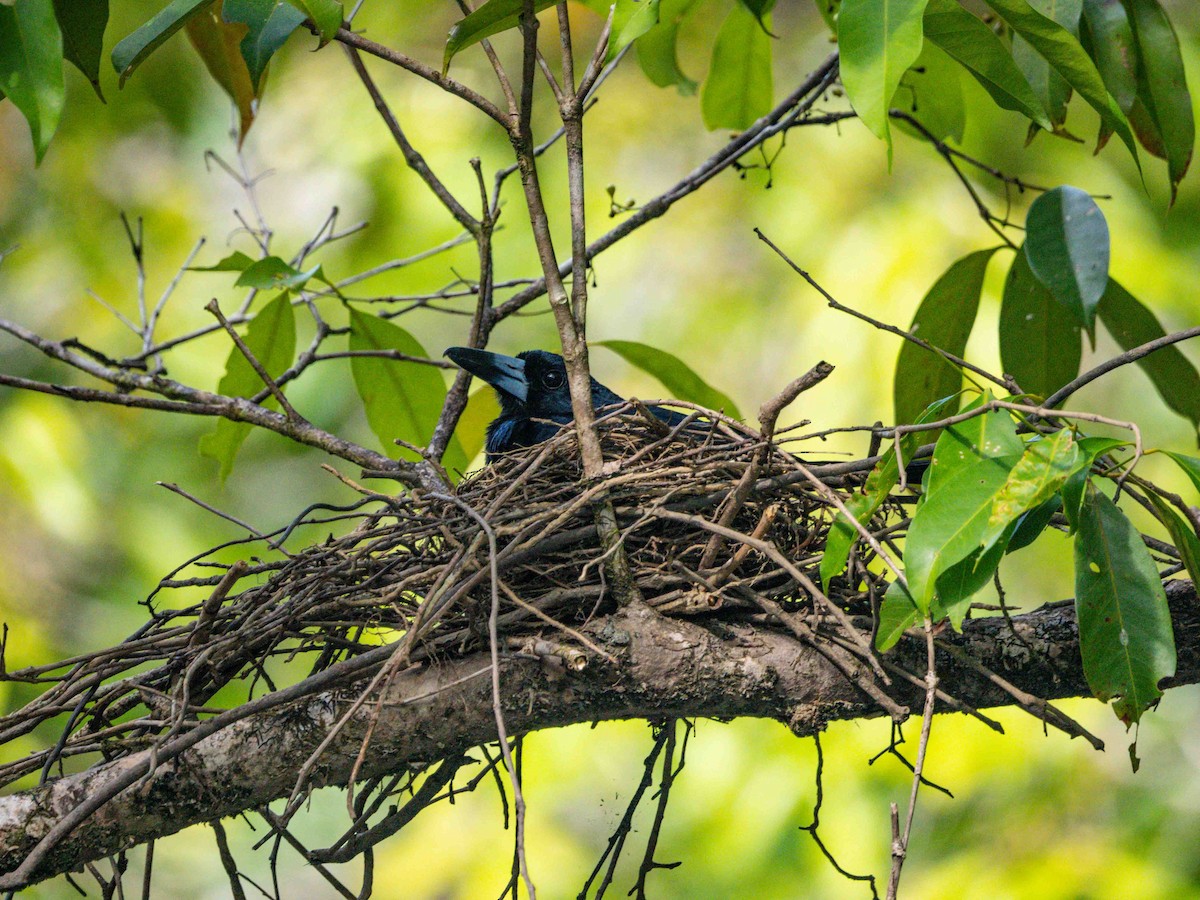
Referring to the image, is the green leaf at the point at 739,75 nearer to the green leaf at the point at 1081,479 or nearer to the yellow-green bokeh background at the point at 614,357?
the yellow-green bokeh background at the point at 614,357

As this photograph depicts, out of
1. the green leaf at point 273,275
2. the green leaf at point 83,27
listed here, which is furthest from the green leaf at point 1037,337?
the green leaf at point 83,27

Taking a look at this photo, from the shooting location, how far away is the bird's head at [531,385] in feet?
10.7

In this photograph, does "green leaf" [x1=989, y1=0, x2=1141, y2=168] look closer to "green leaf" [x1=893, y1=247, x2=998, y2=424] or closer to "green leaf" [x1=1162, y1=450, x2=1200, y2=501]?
"green leaf" [x1=1162, y1=450, x2=1200, y2=501]

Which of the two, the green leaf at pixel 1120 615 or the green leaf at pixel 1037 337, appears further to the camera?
the green leaf at pixel 1037 337

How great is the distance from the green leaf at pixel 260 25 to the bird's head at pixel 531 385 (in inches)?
55.3

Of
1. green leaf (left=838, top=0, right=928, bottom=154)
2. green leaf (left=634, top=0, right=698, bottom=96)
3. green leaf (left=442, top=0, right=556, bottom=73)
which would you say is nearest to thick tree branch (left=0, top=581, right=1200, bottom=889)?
green leaf (left=838, top=0, right=928, bottom=154)

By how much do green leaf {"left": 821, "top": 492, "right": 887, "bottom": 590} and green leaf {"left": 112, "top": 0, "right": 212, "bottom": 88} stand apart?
134cm

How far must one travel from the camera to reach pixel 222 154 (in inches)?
307

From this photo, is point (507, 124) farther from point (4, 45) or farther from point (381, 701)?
point (381, 701)

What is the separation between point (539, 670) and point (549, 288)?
2.18 feet

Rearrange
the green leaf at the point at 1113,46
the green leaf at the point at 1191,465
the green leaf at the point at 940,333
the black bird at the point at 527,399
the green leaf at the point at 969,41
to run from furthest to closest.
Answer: the black bird at the point at 527,399 → the green leaf at the point at 940,333 → the green leaf at the point at 1113,46 → the green leaf at the point at 969,41 → the green leaf at the point at 1191,465

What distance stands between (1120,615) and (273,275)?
178cm

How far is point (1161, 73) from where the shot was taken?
2174 millimetres

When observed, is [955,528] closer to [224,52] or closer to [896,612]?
[896,612]
